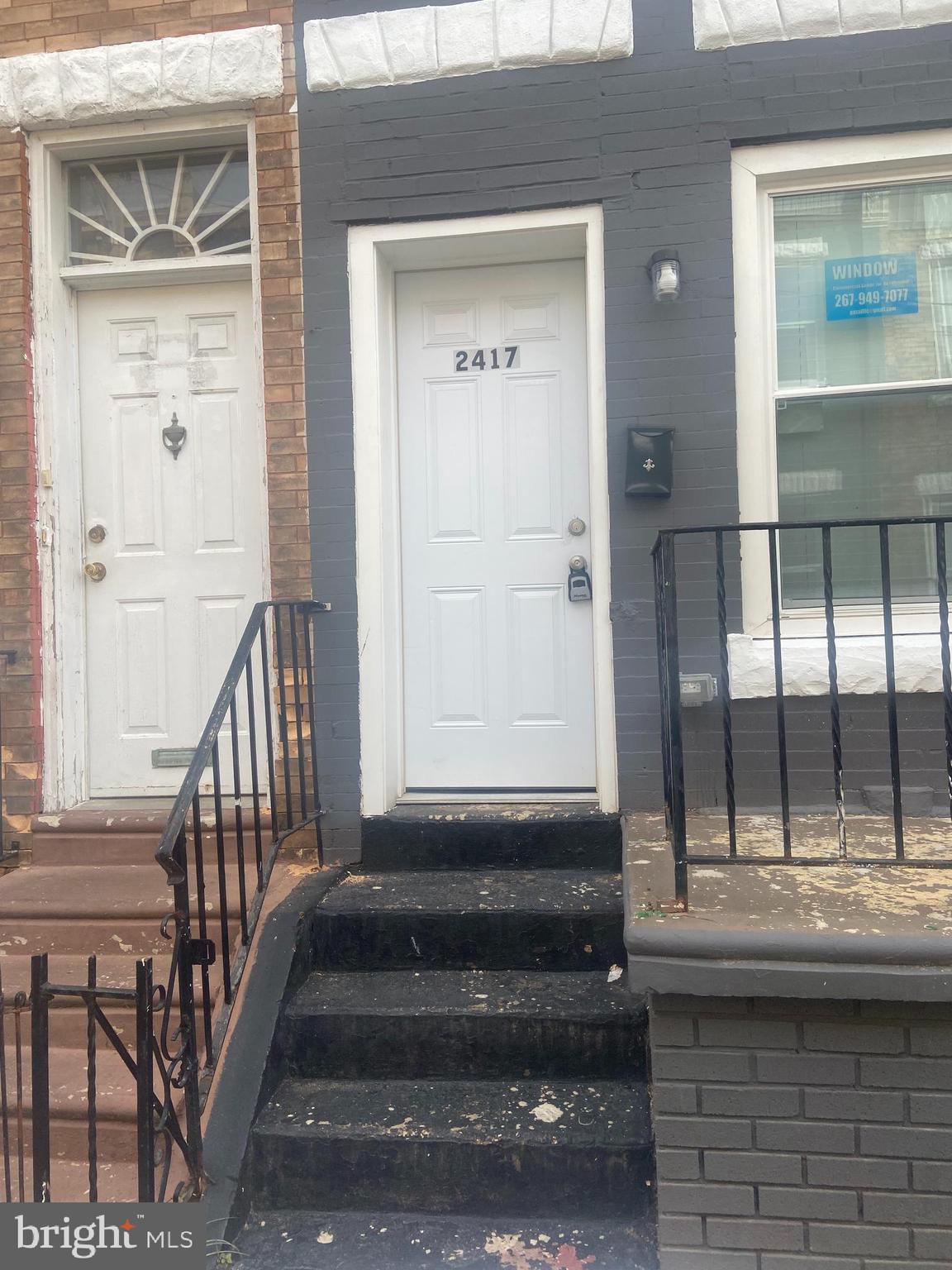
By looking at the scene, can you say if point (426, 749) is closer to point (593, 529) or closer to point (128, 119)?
point (593, 529)

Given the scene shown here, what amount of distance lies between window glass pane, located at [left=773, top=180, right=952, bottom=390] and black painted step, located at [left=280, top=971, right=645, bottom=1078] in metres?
2.45

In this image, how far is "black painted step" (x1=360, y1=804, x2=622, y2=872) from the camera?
11.9ft

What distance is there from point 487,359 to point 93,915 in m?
2.66

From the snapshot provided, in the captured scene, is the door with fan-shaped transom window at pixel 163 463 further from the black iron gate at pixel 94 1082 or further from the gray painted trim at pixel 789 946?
the gray painted trim at pixel 789 946

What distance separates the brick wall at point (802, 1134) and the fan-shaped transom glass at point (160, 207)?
3.60 meters

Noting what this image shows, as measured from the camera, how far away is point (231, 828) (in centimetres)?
392

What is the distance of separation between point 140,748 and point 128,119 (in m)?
2.67

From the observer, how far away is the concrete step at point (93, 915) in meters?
3.48

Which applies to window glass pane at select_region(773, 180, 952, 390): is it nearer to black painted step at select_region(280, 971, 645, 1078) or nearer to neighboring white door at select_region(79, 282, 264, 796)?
neighboring white door at select_region(79, 282, 264, 796)

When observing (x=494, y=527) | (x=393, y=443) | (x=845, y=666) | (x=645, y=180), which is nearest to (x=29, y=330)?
(x=393, y=443)

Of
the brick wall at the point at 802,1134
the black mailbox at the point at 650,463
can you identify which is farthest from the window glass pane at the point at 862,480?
the brick wall at the point at 802,1134

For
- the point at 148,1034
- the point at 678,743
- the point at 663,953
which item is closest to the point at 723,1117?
the point at 663,953

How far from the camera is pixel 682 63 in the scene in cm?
375

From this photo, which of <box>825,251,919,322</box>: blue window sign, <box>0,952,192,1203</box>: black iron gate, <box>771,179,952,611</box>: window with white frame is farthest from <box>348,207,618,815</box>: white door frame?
<box>0,952,192,1203</box>: black iron gate
